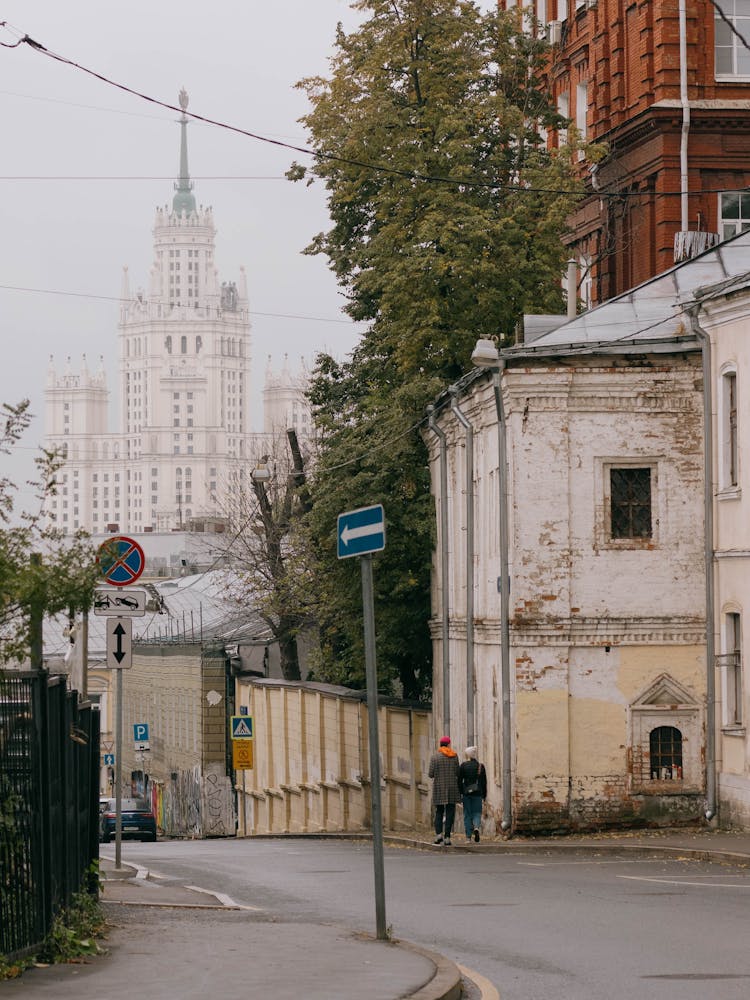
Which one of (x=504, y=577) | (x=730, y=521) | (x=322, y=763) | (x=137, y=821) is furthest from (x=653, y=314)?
(x=137, y=821)

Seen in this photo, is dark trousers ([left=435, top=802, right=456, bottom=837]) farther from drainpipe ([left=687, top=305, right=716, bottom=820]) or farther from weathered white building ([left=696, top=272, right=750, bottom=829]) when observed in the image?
weathered white building ([left=696, top=272, right=750, bottom=829])

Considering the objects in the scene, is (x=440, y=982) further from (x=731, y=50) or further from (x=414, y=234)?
(x=731, y=50)

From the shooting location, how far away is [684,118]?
43.7m

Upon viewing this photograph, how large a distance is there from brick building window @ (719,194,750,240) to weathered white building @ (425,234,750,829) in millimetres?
18055

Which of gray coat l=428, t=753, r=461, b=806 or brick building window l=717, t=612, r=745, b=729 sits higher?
brick building window l=717, t=612, r=745, b=729

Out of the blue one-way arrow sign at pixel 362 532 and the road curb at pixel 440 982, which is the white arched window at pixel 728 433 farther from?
the road curb at pixel 440 982

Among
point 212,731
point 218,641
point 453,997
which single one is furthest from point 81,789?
point 218,641

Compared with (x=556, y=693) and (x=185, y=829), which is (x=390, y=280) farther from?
(x=185, y=829)

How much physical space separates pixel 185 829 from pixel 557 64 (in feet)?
92.2

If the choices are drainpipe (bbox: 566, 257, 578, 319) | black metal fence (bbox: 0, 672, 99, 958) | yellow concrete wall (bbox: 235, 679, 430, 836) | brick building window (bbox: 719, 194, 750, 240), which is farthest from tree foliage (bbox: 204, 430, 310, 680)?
black metal fence (bbox: 0, 672, 99, 958)

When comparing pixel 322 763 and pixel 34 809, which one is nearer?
pixel 34 809

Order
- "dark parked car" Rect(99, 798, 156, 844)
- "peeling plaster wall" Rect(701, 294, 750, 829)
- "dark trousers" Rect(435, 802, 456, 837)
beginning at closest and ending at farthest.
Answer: "peeling plaster wall" Rect(701, 294, 750, 829), "dark trousers" Rect(435, 802, 456, 837), "dark parked car" Rect(99, 798, 156, 844)

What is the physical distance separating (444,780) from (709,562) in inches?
199

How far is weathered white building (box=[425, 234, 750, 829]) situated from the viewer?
1050 inches
